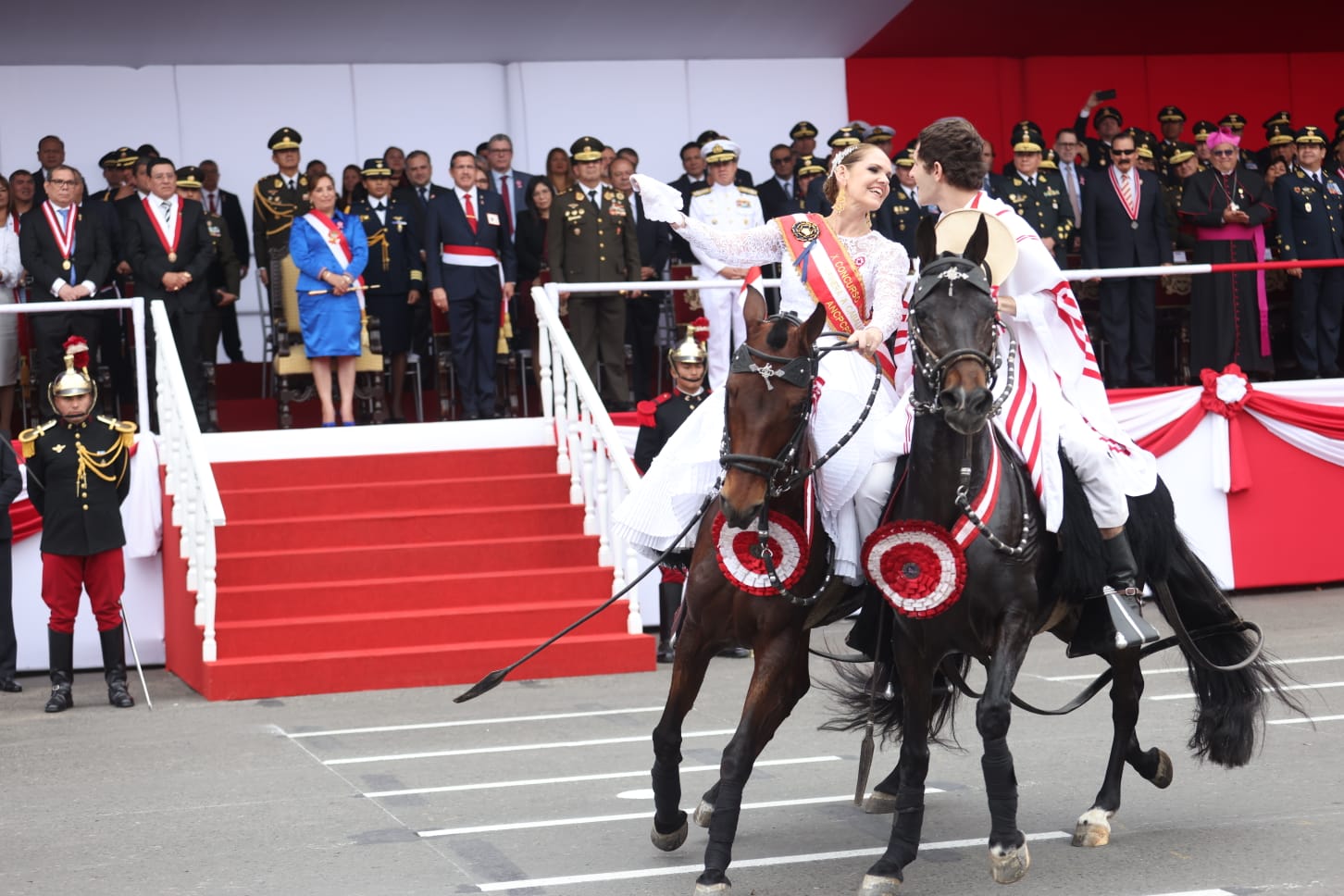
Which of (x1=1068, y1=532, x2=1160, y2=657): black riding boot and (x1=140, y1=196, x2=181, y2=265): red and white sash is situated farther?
(x1=140, y1=196, x2=181, y2=265): red and white sash

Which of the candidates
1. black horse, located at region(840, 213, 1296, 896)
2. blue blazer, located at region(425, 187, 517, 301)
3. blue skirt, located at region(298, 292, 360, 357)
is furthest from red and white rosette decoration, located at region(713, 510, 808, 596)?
blue blazer, located at region(425, 187, 517, 301)

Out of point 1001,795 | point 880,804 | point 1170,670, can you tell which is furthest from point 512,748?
point 1170,670

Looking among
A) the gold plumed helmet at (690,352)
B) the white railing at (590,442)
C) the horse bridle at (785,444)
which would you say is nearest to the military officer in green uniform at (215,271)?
the white railing at (590,442)

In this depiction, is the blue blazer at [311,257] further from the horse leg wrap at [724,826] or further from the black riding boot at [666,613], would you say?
the horse leg wrap at [724,826]

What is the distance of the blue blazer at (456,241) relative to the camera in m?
13.3

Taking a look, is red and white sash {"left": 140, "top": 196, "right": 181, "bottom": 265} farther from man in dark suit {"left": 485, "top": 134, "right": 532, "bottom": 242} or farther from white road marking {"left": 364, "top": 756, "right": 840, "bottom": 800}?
white road marking {"left": 364, "top": 756, "right": 840, "bottom": 800}

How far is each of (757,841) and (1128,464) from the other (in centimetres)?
187

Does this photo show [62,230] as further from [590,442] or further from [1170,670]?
[1170,670]

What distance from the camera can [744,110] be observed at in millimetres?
18312

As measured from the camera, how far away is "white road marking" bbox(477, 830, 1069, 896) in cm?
562

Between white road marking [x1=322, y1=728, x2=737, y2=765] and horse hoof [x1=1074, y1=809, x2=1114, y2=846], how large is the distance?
271 cm

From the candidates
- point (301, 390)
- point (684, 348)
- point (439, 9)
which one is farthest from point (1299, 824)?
point (439, 9)

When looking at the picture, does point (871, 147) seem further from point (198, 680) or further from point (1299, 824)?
point (198, 680)

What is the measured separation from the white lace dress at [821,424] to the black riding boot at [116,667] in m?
4.93
